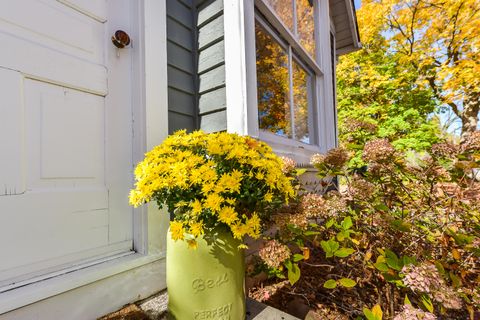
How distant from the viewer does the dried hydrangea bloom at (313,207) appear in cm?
109

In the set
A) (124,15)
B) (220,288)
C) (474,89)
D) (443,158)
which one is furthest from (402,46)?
(220,288)

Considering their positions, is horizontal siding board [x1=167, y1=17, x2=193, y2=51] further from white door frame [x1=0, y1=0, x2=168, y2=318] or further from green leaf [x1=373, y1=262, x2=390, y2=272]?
green leaf [x1=373, y1=262, x2=390, y2=272]

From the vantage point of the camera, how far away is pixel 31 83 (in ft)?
3.11

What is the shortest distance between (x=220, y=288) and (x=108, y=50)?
118cm

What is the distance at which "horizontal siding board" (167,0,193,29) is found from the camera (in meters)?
1.44

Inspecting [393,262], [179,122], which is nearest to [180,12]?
[179,122]

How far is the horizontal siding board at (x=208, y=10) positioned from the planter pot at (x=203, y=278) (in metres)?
1.32

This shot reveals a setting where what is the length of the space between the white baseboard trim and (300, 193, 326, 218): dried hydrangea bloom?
740mm

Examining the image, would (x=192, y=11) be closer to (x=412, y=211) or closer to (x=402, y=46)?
(x=412, y=211)

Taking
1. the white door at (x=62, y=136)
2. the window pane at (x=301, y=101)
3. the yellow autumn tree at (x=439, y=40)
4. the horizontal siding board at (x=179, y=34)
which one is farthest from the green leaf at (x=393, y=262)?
the yellow autumn tree at (x=439, y=40)

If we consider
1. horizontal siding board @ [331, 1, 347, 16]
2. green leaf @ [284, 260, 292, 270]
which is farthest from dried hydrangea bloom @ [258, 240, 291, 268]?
horizontal siding board @ [331, 1, 347, 16]

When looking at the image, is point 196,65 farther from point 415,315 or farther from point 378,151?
point 415,315

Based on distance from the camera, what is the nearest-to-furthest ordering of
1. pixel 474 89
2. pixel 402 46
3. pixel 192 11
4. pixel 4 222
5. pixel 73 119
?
pixel 4 222 < pixel 73 119 < pixel 192 11 < pixel 474 89 < pixel 402 46

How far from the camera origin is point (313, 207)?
111 centimetres
